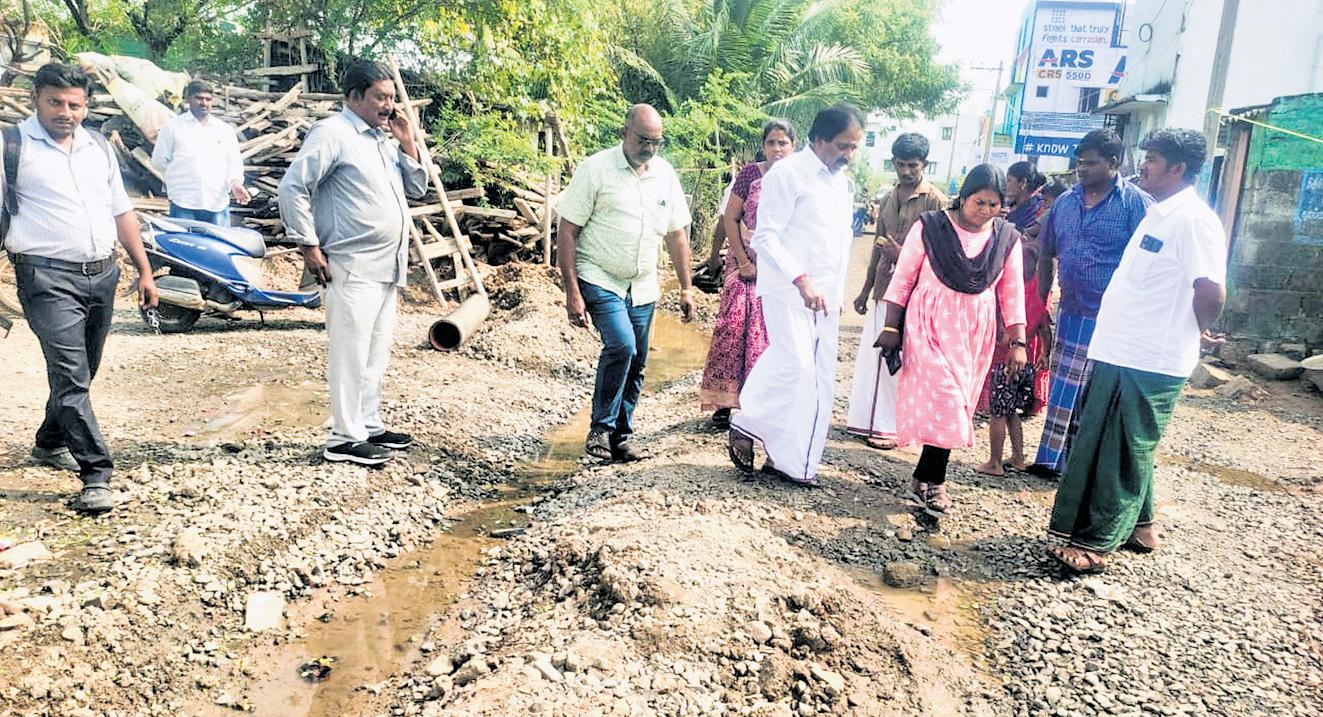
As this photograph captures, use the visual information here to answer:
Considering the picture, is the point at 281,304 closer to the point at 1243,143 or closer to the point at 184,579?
the point at 184,579

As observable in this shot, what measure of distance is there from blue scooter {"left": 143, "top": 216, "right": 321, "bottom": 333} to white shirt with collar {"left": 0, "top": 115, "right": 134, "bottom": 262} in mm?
3450

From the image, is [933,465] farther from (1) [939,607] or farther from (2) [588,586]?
(2) [588,586]

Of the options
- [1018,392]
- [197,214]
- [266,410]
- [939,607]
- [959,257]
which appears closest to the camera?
[939,607]

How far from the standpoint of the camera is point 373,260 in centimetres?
431

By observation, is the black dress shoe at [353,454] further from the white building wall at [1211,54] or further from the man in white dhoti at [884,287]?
the white building wall at [1211,54]

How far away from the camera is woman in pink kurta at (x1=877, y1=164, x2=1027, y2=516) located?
4.12 metres

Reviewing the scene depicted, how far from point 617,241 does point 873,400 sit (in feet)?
5.57

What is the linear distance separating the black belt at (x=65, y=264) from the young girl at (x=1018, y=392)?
4398 mm

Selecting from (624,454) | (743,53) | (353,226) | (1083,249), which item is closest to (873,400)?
(1083,249)

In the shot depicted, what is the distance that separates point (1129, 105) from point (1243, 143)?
386 inches

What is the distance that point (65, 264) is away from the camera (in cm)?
376

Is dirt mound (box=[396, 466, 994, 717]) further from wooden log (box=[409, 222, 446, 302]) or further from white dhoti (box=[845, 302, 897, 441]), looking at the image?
wooden log (box=[409, 222, 446, 302])

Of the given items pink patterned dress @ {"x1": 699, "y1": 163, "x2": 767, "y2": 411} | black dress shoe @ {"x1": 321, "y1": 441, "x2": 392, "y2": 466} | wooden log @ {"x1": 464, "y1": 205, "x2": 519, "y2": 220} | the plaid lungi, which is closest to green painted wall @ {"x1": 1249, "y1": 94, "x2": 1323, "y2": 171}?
the plaid lungi

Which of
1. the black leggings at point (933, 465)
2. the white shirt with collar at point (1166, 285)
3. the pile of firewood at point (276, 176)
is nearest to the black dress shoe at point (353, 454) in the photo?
the black leggings at point (933, 465)
